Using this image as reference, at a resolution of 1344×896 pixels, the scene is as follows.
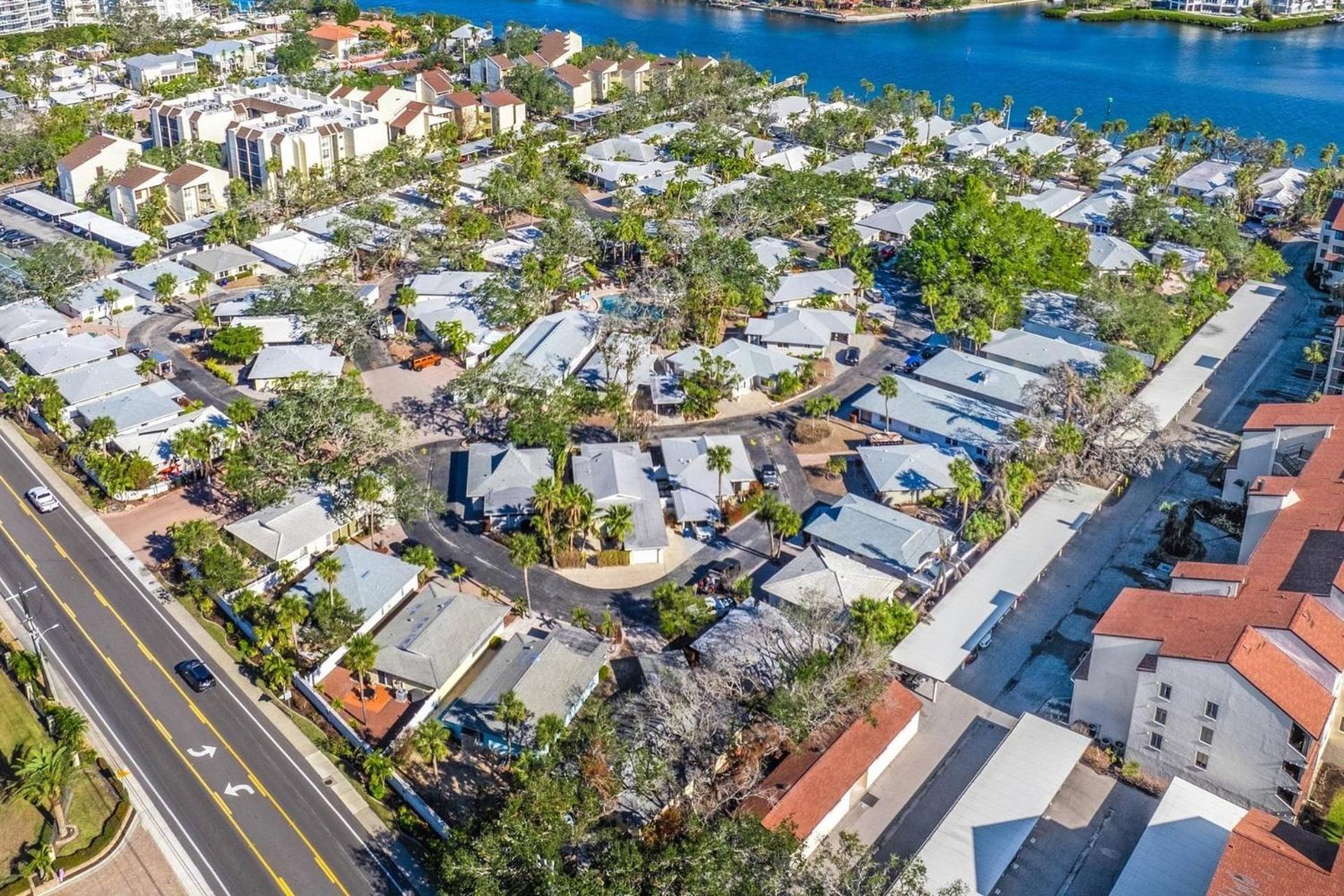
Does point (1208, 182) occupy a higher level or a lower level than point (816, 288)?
higher

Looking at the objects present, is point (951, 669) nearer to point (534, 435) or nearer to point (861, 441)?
point (861, 441)

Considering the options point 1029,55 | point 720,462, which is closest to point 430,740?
point 720,462

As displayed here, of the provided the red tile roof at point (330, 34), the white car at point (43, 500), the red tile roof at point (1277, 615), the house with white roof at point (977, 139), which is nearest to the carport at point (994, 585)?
the red tile roof at point (1277, 615)

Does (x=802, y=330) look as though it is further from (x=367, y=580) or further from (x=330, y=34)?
(x=330, y=34)

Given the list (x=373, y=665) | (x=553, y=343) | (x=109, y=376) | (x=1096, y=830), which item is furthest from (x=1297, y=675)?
(x=109, y=376)

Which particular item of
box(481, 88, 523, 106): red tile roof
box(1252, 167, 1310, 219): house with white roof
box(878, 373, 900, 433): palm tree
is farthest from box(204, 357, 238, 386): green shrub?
box(1252, 167, 1310, 219): house with white roof

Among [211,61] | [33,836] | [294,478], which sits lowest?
[33,836]
